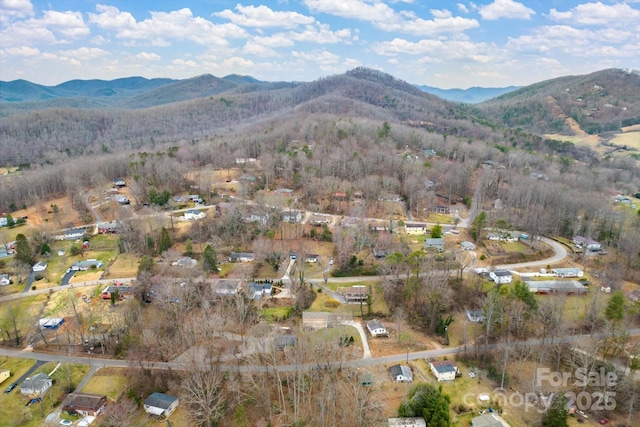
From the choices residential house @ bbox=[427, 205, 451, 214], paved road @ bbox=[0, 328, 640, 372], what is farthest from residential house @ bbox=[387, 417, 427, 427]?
residential house @ bbox=[427, 205, 451, 214]

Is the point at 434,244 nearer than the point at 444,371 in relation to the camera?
No

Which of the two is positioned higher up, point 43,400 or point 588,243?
point 588,243

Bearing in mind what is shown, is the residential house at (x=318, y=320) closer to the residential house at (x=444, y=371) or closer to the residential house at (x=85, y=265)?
the residential house at (x=444, y=371)

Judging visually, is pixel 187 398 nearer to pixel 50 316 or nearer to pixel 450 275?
pixel 50 316

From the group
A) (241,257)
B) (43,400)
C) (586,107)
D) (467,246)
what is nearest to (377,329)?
(241,257)

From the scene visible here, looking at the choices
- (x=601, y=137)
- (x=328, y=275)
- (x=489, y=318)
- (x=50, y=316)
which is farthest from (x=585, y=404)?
(x=601, y=137)

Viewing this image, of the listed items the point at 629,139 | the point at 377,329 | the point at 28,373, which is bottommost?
the point at 28,373

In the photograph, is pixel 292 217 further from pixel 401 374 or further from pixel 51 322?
pixel 401 374

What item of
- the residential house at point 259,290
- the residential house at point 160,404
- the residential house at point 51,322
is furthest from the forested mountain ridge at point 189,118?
the residential house at point 160,404
